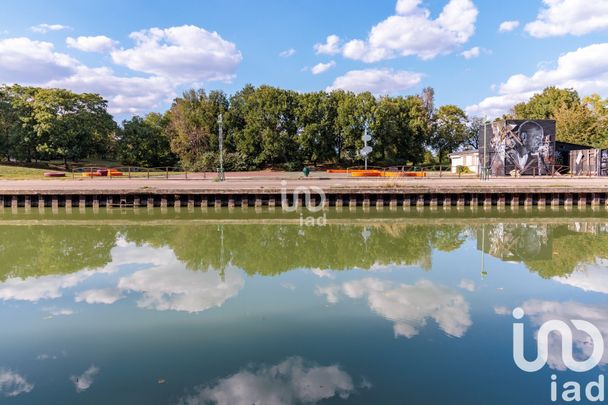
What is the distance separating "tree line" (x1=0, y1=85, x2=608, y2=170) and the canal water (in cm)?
4079

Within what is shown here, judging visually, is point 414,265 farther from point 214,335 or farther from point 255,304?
point 214,335

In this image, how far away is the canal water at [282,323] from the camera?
189 inches

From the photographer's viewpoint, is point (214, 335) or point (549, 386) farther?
point (214, 335)

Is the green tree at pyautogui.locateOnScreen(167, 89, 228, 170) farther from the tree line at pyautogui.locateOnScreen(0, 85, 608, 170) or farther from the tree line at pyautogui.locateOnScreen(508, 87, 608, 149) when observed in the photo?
the tree line at pyautogui.locateOnScreen(508, 87, 608, 149)

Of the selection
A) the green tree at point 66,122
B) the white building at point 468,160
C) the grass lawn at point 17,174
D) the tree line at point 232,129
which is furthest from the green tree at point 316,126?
the grass lawn at point 17,174

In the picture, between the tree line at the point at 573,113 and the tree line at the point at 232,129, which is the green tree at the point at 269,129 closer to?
the tree line at the point at 232,129

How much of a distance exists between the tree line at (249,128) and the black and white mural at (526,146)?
13.6 meters

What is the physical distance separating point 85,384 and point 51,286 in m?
4.87

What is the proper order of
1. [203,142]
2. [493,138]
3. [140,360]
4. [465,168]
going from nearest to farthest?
[140,360] < [493,138] < [465,168] < [203,142]

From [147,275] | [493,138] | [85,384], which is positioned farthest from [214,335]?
[493,138]

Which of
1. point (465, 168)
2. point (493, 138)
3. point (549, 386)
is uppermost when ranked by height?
point (493, 138)

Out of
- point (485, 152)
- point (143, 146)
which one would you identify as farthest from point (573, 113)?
point (143, 146)

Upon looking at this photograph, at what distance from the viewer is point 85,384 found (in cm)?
486

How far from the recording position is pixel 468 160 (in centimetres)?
4684
